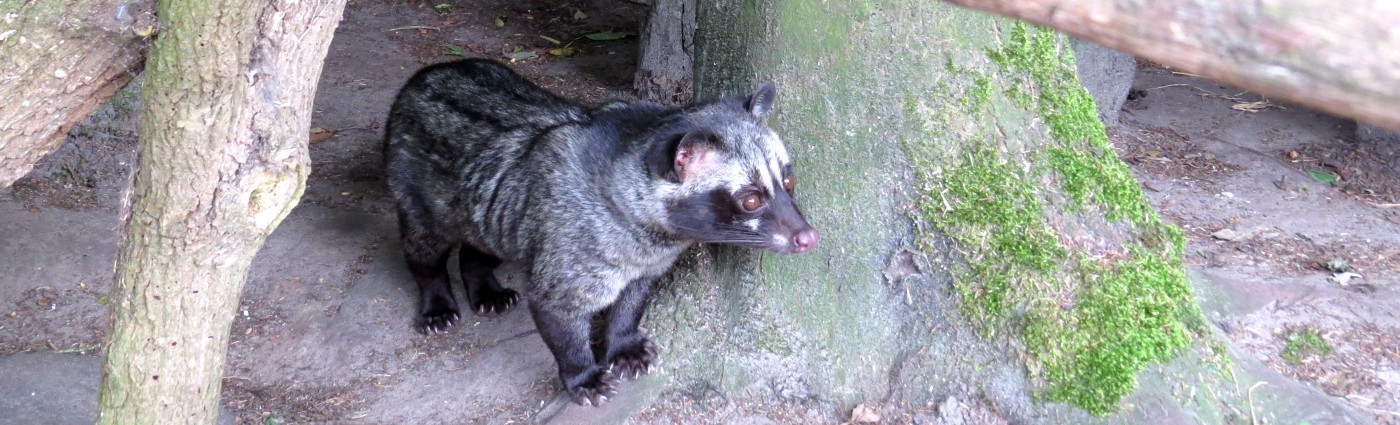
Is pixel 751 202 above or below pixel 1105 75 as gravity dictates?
above

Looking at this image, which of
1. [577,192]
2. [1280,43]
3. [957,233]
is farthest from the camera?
[577,192]

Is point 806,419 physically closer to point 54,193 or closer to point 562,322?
point 562,322

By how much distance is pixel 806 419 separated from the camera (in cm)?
446

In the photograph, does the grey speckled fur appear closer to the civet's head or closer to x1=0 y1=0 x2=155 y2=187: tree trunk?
the civet's head

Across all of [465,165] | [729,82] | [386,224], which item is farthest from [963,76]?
[386,224]

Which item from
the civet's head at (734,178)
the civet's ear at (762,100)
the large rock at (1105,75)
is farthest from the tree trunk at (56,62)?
the large rock at (1105,75)

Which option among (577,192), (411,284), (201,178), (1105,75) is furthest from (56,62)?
(1105,75)

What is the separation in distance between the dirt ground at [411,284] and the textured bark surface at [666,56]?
0.57 m

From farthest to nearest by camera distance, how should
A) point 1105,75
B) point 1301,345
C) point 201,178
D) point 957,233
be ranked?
point 1105,75
point 1301,345
point 957,233
point 201,178

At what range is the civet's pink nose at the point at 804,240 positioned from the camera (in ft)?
13.0

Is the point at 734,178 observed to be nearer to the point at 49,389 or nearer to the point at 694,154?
the point at 694,154

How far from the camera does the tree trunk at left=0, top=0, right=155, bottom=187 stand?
120 inches

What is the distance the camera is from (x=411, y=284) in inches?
242

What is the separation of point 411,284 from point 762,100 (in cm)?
298
